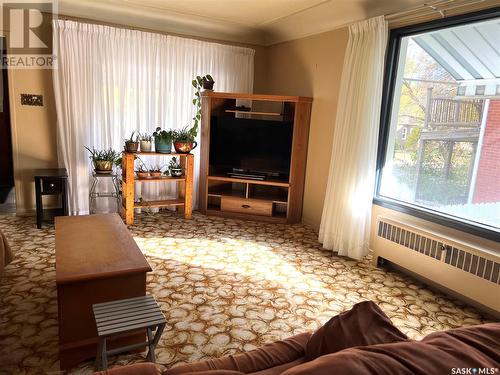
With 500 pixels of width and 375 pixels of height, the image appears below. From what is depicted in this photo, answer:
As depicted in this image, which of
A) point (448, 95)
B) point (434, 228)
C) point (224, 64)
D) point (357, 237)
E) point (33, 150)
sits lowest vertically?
point (357, 237)

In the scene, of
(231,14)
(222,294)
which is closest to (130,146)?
(231,14)

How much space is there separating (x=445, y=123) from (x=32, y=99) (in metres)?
4.53

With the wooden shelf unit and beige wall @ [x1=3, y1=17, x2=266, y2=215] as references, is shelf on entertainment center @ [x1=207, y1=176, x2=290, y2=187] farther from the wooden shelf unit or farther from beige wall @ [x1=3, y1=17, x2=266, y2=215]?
beige wall @ [x1=3, y1=17, x2=266, y2=215]

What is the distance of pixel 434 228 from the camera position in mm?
3225

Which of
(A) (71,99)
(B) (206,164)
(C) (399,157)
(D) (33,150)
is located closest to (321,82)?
(C) (399,157)

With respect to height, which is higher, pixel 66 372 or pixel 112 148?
pixel 112 148

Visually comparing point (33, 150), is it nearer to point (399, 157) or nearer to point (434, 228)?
point (399, 157)

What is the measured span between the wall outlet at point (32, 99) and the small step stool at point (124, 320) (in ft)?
11.3

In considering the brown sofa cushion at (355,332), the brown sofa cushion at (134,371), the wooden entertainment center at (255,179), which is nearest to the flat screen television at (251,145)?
the wooden entertainment center at (255,179)

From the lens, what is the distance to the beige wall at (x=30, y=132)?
4336 millimetres

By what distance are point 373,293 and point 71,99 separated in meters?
3.98

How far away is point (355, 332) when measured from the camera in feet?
3.67

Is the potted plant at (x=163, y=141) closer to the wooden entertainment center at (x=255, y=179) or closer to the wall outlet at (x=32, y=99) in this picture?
the wooden entertainment center at (x=255, y=179)

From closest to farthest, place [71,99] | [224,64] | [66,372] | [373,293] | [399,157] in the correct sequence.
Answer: [66,372] → [373,293] → [399,157] → [71,99] → [224,64]
